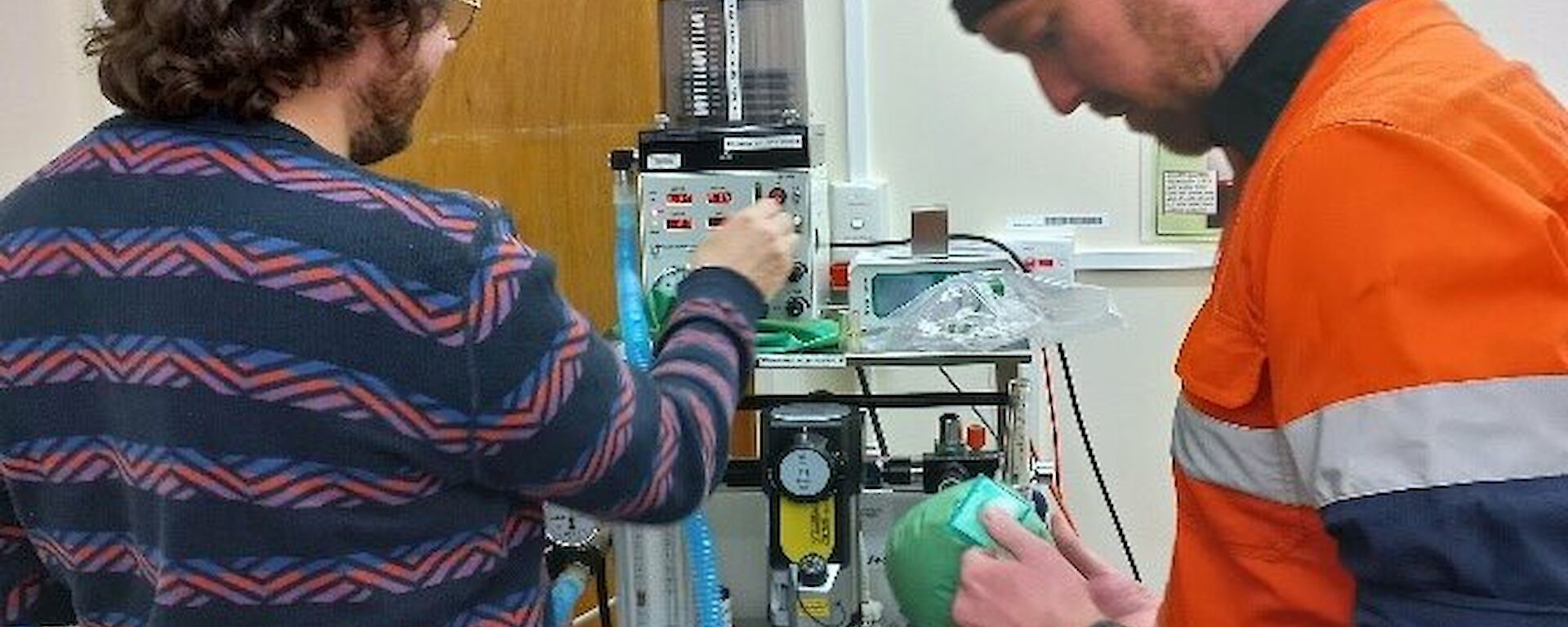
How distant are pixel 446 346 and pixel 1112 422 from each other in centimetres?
222

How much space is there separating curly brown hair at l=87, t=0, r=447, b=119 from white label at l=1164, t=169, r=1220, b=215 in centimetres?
209

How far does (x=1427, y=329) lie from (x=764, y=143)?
159 centimetres

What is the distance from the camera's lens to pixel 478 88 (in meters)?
2.70

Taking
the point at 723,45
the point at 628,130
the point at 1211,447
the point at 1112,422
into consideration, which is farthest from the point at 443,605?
the point at 1112,422

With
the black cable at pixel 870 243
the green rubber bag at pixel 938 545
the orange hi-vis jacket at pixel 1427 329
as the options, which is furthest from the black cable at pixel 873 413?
the orange hi-vis jacket at pixel 1427 329

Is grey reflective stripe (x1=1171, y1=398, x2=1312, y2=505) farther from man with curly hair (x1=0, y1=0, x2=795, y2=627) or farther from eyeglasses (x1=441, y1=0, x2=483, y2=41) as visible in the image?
eyeglasses (x1=441, y1=0, x2=483, y2=41)

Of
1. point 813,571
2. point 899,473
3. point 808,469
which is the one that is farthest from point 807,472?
point 899,473

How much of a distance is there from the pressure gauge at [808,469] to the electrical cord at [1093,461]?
1.06 meters

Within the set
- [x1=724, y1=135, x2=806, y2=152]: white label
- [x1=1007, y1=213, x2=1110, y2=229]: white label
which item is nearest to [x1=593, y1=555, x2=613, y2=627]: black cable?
[x1=724, y1=135, x2=806, y2=152]: white label

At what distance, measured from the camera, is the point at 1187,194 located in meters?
2.89

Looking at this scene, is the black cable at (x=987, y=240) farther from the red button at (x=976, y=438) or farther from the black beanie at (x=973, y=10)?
the black beanie at (x=973, y=10)

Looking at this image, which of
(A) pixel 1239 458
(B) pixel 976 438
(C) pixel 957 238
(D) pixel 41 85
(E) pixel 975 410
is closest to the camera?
(A) pixel 1239 458

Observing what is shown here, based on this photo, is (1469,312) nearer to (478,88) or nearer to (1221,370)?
(1221,370)

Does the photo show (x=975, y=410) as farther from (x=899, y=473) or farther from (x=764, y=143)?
(x=764, y=143)
